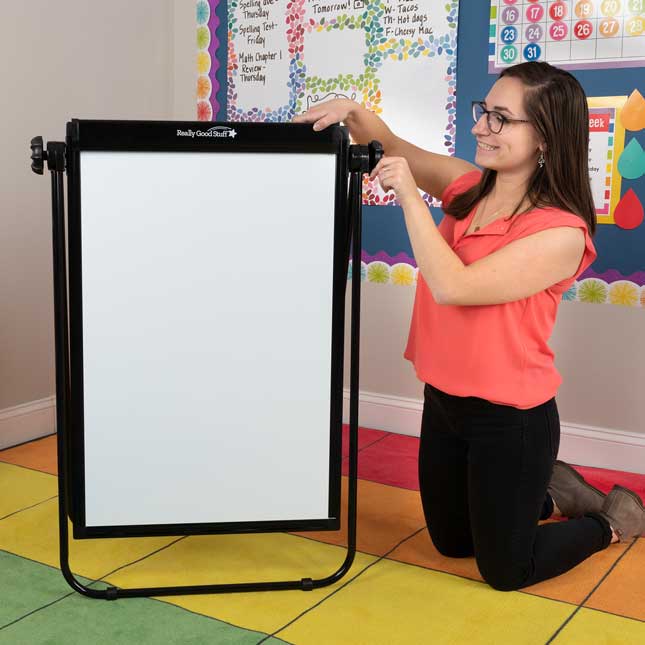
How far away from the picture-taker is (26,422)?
304cm

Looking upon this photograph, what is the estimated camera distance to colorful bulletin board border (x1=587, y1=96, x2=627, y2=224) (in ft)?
8.91

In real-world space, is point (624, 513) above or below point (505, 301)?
below

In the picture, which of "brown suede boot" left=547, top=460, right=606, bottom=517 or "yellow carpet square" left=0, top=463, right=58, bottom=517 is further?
"yellow carpet square" left=0, top=463, right=58, bottom=517

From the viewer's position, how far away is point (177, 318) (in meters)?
1.83

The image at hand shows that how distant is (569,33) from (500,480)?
157 cm

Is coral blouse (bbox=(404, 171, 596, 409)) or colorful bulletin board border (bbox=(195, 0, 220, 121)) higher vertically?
colorful bulletin board border (bbox=(195, 0, 220, 121))

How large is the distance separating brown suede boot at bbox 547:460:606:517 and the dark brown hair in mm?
788

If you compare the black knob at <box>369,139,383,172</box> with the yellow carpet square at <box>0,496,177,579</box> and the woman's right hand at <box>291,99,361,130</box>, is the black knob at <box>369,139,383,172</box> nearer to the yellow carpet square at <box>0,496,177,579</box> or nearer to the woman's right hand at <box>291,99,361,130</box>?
the woman's right hand at <box>291,99,361,130</box>

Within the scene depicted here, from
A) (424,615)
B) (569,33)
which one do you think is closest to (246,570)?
(424,615)

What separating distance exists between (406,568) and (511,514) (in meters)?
0.33

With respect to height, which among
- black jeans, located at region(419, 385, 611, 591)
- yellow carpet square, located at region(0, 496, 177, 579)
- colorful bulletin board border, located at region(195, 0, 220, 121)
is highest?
colorful bulletin board border, located at region(195, 0, 220, 121)

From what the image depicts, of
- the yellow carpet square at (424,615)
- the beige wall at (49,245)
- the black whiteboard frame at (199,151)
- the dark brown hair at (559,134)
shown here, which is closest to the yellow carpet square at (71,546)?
the black whiteboard frame at (199,151)

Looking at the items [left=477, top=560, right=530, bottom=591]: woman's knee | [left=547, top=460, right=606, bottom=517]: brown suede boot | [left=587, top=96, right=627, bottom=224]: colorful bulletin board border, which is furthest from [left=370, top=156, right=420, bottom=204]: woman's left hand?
[left=587, top=96, right=627, bottom=224]: colorful bulletin board border

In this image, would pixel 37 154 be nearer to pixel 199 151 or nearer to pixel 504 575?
pixel 199 151
